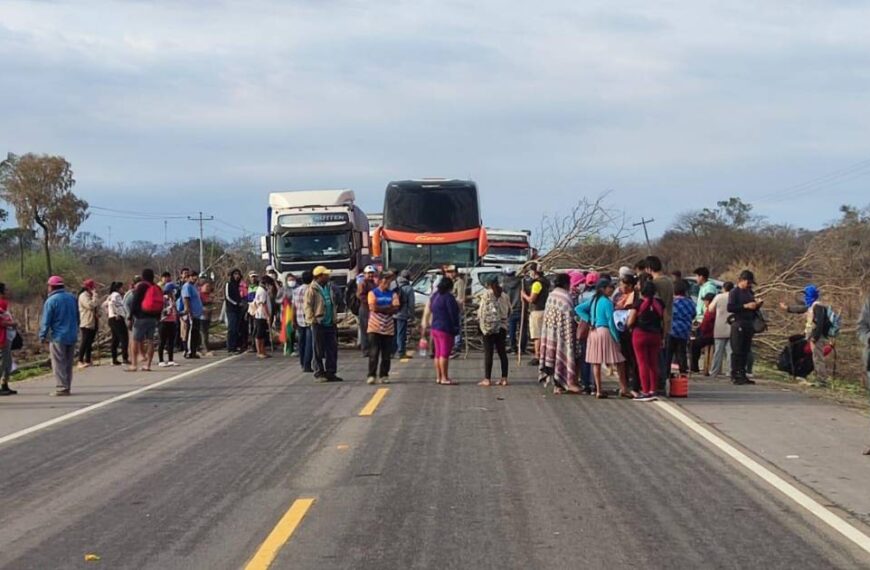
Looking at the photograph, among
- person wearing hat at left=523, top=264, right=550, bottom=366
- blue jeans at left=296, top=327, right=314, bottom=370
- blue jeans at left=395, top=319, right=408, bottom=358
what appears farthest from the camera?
blue jeans at left=395, top=319, right=408, bottom=358

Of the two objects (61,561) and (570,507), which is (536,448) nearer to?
(570,507)

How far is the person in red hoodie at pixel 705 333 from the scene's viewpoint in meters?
18.8

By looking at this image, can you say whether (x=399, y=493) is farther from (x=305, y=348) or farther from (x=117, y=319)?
(x=117, y=319)

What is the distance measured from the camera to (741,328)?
17.5 m

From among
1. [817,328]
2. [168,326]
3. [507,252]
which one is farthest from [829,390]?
[507,252]

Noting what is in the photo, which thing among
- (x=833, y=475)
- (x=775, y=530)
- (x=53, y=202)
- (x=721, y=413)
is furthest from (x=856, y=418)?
(x=53, y=202)

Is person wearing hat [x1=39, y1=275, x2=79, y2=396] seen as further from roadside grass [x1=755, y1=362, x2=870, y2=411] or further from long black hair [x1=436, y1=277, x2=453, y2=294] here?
roadside grass [x1=755, y1=362, x2=870, y2=411]

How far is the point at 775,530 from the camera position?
7.64 meters

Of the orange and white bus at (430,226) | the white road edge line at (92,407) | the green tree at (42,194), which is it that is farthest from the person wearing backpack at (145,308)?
the green tree at (42,194)

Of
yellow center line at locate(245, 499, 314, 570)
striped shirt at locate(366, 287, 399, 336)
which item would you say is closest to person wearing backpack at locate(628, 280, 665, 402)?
striped shirt at locate(366, 287, 399, 336)

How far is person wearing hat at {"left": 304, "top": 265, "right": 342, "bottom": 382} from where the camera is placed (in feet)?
57.2

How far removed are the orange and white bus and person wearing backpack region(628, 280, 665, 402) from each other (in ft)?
48.1

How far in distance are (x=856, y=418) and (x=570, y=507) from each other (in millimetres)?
6699

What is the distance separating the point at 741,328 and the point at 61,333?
419 inches
